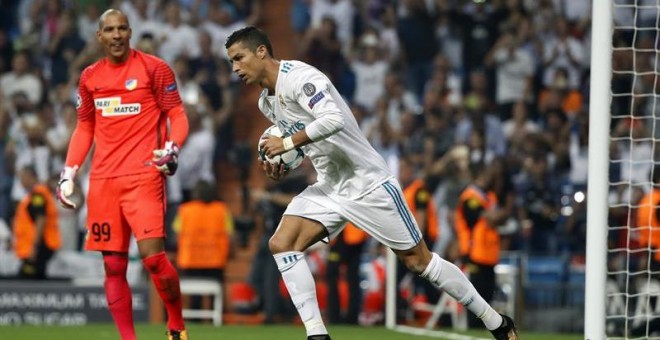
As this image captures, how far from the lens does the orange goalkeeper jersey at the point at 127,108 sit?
9422 millimetres

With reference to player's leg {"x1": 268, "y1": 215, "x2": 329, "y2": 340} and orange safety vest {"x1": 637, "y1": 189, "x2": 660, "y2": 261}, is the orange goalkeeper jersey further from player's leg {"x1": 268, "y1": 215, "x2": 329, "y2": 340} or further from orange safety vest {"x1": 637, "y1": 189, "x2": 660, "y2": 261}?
orange safety vest {"x1": 637, "y1": 189, "x2": 660, "y2": 261}

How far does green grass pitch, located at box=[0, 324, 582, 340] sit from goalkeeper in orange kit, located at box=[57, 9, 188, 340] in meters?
3.18

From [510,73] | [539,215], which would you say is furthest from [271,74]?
[510,73]

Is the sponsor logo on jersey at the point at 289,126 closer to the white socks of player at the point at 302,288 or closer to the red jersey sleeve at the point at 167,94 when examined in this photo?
the white socks of player at the point at 302,288

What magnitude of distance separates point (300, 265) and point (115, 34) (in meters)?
2.25

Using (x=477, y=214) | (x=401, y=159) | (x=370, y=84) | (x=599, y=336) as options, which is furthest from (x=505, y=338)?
(x=370, y=84)

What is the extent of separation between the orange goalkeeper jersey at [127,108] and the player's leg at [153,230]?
0.11 meters

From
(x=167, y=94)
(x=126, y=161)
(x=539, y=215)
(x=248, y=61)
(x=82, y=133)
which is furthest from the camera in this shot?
(x=539, y=215)

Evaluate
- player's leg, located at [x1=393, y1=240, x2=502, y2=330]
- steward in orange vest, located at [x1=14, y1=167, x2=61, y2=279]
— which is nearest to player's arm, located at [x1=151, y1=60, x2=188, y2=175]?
player's leg, located at [x1=393, y1=240, x2=502, y2=330]

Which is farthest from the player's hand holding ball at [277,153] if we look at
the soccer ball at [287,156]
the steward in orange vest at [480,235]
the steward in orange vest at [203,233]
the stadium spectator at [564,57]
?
the stadium spectator at [564,57]

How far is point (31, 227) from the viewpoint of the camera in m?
16.6

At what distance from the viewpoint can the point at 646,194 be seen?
16.2 meters

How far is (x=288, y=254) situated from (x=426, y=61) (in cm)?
1236

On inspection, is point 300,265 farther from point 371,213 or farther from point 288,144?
point 288,144
